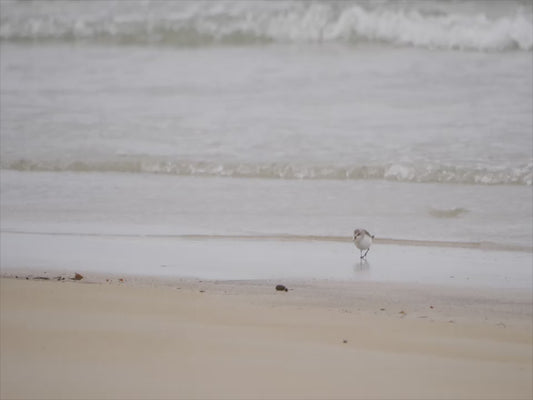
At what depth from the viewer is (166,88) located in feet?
25.2

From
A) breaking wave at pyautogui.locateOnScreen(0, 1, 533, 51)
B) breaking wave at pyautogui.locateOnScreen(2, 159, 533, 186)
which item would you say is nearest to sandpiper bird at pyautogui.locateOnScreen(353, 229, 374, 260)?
breaking wave at pyautogui.locateOnScreen(2, 159, 533, 186)

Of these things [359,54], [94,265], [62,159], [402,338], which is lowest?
[402,338]

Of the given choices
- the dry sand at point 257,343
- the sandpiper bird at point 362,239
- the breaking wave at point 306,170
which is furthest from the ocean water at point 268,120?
the dry sand at point 257,343

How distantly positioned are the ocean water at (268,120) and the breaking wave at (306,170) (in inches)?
0.5

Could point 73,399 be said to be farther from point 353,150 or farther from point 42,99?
point 42,99

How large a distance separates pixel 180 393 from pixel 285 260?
1746 millimetres

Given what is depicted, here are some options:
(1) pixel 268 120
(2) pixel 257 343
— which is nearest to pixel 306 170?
(1) pixel 268 120

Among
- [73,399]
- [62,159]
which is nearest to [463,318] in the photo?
[73,399]

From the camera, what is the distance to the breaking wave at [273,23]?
8.33 meters

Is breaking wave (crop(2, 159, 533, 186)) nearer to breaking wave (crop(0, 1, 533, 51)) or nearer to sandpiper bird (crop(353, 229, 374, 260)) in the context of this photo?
sandpiper bird (crop(353, 229, 374, 260))

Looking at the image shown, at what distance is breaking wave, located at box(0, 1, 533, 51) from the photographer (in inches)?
328

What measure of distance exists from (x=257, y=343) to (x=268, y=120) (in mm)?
3977

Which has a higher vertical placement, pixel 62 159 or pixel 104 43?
pixel 104 43

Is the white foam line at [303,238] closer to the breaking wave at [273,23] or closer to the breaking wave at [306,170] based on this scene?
the breaking wave at [306,170]
